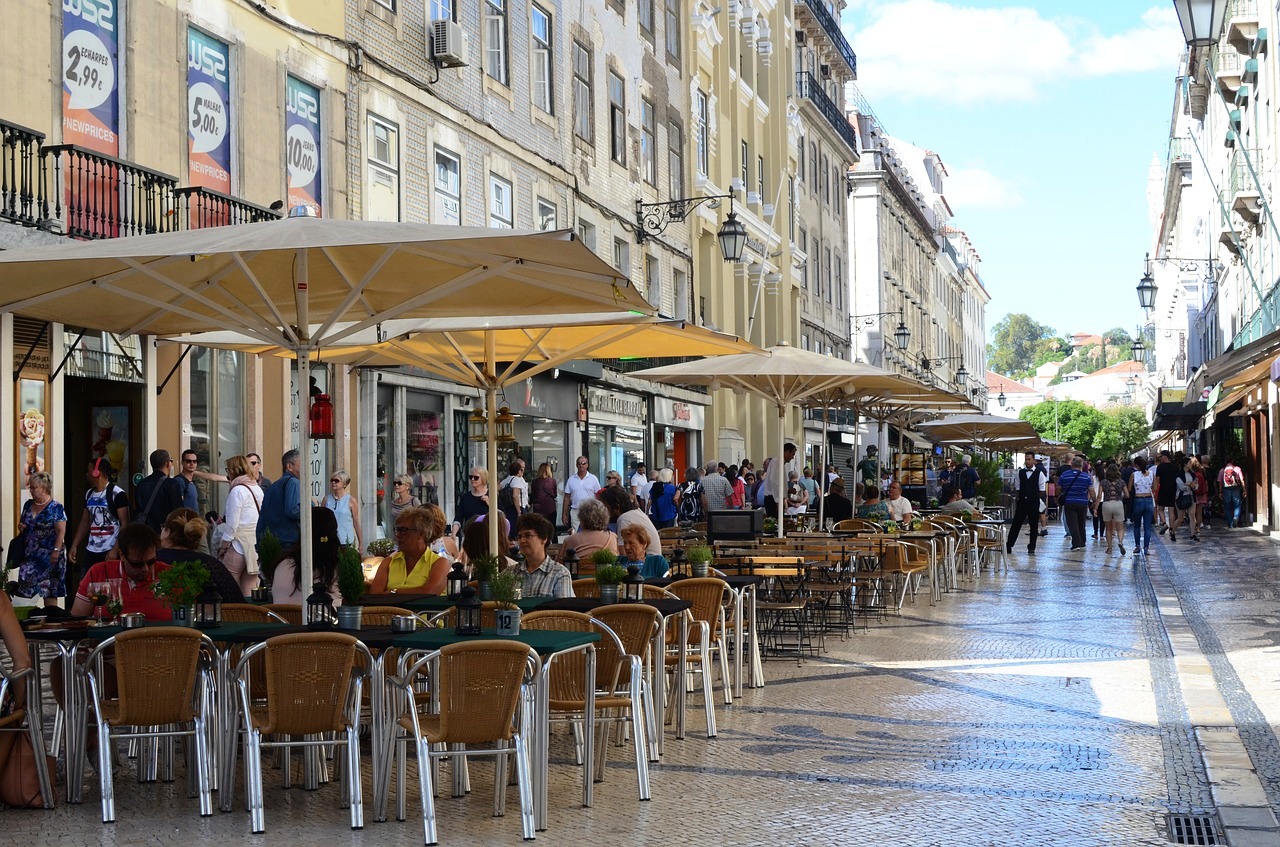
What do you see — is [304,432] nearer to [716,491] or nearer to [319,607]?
[319,607]

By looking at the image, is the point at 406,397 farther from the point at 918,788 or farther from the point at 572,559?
the point at 918,788

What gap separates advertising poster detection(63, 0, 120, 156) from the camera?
50.2 feet

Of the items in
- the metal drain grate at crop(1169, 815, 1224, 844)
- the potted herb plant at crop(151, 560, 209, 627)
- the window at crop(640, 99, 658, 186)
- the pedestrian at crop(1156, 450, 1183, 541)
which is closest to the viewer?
the metal drain grate at crop(1169, 815, 1224, 844)

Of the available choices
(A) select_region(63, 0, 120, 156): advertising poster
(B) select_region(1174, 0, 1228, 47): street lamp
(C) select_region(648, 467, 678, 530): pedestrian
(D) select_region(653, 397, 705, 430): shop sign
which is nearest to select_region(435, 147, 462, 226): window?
(C) select_region(648, 467, 678, 530): pedestrian

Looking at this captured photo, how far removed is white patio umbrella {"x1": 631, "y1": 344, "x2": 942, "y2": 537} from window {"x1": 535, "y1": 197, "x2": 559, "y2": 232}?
28.4 feet

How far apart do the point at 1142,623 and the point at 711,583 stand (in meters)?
7.45

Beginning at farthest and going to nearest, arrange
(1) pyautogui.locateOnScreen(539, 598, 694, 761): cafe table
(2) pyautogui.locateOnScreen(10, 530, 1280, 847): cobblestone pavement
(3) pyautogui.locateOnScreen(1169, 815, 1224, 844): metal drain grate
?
1. (1) pyautogui.locateOnScreen(539, 598, 694, 761): cafe table
2. (2) pyautogui.locateOnScreen(10, 530, 1280, 847): cobblestone pavement
3. (3) pyautogui.locateOnScreen(1169, 815, 1224, 844): metal drain grate

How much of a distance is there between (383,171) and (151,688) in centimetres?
1507

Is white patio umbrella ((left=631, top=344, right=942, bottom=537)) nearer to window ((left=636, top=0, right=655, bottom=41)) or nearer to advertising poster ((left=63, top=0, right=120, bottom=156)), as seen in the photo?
advertising poster ((left=63, top=0, right=120, bottom=156))

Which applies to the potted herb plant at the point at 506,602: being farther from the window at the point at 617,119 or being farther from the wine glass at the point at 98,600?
the window at the point at 617,119

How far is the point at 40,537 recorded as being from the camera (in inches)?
543

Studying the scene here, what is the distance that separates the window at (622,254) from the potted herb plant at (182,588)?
2393 cm

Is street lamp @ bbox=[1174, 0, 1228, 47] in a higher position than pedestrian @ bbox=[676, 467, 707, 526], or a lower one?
higher

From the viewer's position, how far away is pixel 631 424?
3325 cm
